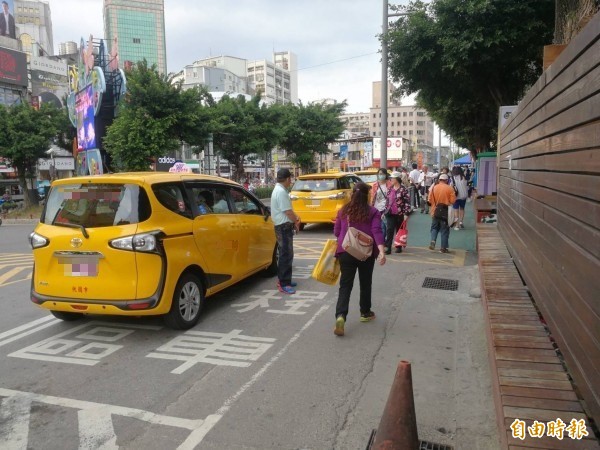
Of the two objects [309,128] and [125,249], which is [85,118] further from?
[125,249]

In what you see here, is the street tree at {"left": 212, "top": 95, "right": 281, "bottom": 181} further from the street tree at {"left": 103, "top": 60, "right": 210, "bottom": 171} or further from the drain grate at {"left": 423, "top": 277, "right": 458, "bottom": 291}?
the drain grate at {"left": 423, "top": 277, "right": 458, "bottom": 291}

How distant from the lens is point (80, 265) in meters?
4.67

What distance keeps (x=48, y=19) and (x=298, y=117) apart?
85.5m

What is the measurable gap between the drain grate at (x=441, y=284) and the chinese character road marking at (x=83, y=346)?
3.95 meters

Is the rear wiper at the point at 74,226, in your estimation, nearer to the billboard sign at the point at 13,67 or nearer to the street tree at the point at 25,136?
the street tree at the point at 25,136

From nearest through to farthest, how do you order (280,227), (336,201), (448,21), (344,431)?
(344,431), (280,227), (336,201), (448,21)

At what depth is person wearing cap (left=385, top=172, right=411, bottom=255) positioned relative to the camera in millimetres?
8898

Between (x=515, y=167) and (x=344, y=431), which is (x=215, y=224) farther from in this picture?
(x=515, y=167)

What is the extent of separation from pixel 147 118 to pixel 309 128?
14.3 metres

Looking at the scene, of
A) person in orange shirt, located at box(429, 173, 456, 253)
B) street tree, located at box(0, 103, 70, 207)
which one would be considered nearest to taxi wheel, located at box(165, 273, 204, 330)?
person in orange shirt, located at box(429, 173, 456, 253)

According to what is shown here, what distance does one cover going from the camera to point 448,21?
44.7ft

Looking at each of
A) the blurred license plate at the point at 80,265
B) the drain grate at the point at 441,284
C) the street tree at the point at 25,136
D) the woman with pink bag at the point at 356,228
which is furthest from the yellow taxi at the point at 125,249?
the street tree at the point at 25,136

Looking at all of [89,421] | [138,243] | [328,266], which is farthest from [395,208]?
[89,421]

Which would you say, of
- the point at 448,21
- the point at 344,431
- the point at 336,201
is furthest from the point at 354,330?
the point at 448,21
